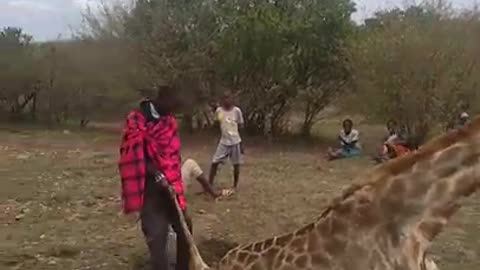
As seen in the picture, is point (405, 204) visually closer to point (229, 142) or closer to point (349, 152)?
point (229, 142)

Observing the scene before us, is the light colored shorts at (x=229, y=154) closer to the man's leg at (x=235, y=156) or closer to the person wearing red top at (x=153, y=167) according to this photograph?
the man's leg at (x=235, y=156)

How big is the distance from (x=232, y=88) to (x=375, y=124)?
336 cm

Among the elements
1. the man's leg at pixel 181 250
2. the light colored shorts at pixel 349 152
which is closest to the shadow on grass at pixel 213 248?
the man's leg at pixel 181 250

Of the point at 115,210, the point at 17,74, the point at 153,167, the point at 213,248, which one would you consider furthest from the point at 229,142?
the point at 17,74

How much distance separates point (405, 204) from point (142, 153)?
2189 millimetres

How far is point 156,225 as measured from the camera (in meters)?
5.42

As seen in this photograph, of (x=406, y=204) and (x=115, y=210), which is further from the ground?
(x=406, y=204)

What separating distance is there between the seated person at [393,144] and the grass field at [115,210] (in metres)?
0.35

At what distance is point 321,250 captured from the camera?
3707mm

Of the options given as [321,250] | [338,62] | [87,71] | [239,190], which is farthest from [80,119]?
[321,250]

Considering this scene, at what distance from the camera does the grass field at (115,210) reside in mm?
7660

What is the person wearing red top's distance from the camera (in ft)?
17.4

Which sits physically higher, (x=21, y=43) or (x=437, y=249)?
(x=21, y=43)

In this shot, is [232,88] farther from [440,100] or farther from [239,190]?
[239,190]
